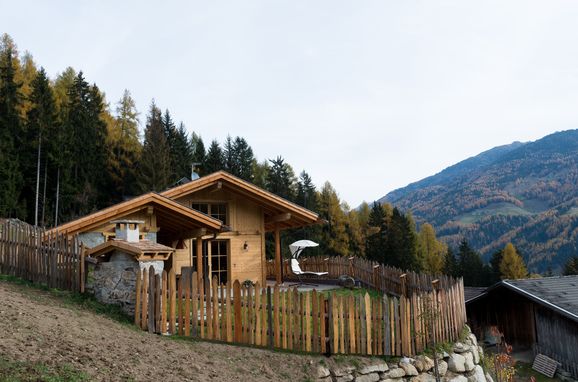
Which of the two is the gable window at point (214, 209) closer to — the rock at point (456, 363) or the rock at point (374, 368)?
the rock at point (456, 363)

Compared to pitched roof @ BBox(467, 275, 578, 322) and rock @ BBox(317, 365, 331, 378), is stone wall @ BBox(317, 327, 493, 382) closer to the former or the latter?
rock @ BBox(317, 365, 331, 378)

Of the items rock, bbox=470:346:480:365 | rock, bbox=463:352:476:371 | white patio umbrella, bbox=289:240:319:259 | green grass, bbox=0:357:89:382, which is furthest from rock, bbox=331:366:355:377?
white patio umbrella, bbox=289:240:319:259

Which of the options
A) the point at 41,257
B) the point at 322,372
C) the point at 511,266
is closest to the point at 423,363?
the point at 322,372

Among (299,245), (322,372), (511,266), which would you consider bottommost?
(511,266)

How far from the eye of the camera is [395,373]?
359 inches

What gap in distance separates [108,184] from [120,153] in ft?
13.7

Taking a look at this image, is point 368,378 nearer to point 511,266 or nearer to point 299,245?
point 299,245

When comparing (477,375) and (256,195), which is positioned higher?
(256,195)

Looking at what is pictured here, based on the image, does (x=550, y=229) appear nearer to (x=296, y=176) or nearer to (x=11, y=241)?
(x=296, y=176)

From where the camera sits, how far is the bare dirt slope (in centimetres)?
591

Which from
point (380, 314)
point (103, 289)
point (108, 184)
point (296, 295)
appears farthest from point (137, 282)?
point (108, 184)

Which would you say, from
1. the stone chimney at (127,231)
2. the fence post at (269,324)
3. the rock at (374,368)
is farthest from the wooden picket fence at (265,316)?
the stone chimney at (127,231)

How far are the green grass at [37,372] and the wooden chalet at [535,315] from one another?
19508mm

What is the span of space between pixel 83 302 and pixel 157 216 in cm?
616
